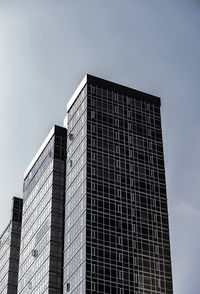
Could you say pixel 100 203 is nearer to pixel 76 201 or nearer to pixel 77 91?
pixel 76 201

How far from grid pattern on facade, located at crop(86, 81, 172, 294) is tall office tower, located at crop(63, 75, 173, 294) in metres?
0.21

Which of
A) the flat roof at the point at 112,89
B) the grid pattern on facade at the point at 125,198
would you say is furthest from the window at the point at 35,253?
the flat roof at the point at 112,89

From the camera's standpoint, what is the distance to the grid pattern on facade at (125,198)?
155125mm

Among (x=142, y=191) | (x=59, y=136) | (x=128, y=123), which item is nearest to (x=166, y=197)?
(x=142, y=191)

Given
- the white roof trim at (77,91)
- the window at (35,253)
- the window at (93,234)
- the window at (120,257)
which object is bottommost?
the window at (120,257)

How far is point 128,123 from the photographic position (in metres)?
180

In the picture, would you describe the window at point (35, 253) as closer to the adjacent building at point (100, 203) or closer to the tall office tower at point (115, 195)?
the adjacent building at point (100, 203)

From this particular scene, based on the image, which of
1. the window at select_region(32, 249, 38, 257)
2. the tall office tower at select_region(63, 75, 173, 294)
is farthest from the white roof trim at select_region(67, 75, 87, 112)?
the window at select_region(32, 249, 38, 257)

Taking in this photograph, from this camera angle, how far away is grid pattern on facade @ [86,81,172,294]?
155 metres

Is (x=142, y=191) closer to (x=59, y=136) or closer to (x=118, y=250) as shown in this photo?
(x=118, y=250)

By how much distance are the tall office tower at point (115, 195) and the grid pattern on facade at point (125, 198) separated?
206 millimetres

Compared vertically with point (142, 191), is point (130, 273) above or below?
below

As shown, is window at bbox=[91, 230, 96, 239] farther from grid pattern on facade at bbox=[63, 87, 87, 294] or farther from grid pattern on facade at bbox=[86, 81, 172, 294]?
grid pattern on facade at bbox=[63, 87, 87, 294]

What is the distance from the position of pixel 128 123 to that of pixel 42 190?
27.7 metres
